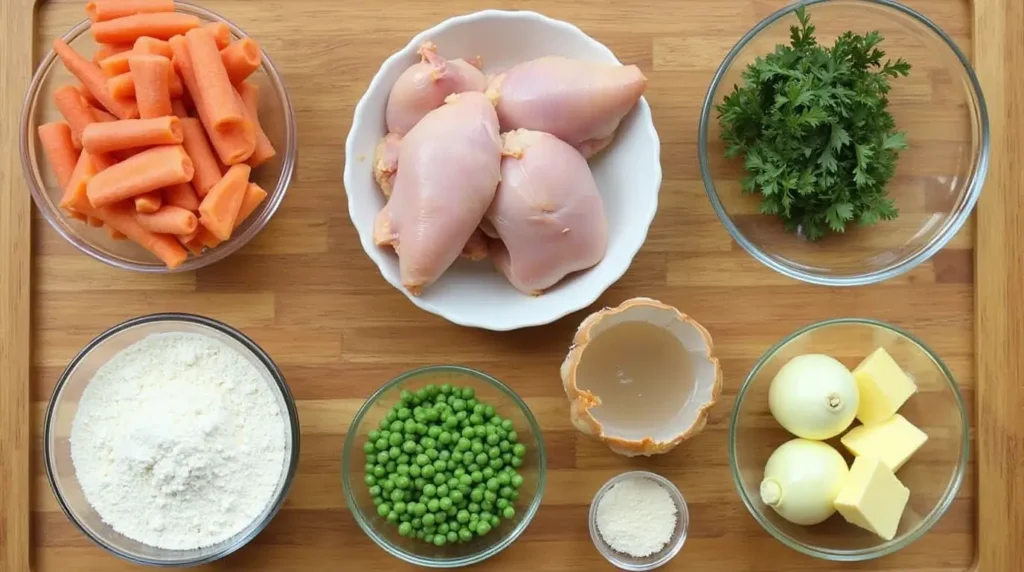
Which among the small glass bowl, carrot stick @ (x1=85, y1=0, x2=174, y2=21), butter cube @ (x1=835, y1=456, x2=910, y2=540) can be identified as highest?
carrot stick @ (x1=85, y1=0, x2=174, y2=21)

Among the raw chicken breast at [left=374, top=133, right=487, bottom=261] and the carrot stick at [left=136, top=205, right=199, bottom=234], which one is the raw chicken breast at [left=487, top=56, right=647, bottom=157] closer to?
the raw chicken breast at [left=374, top=133, right=487, bottom=261]

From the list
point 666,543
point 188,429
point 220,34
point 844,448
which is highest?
point 220,34

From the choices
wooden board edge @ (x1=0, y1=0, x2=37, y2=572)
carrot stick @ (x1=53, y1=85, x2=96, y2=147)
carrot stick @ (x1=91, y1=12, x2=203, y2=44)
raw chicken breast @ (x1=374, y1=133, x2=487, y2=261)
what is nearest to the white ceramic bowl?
raw chicken breast @ (x1=374, y1=133, x2=487, y2=261)

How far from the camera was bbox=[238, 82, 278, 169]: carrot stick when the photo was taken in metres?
1.52

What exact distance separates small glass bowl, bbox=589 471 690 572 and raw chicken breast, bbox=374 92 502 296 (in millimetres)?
553

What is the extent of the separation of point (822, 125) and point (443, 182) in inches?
27.2

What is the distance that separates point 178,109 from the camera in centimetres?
148

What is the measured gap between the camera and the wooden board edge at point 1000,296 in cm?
165

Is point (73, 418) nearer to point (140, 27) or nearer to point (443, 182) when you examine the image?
point (140, 27)

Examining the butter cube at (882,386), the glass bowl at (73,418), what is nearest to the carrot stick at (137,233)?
the glass bowl at (73,418)

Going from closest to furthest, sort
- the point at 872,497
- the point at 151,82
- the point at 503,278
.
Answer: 1. the point at 151,82
2. the point at 872,497
3. the point at 503,278

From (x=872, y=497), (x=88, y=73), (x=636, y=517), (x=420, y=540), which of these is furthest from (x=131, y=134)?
(x=872, y=497)

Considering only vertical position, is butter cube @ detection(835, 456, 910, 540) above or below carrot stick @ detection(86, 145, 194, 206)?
below

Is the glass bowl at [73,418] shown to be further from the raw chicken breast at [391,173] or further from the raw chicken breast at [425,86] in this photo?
the raw chicken breast at [425,86]
